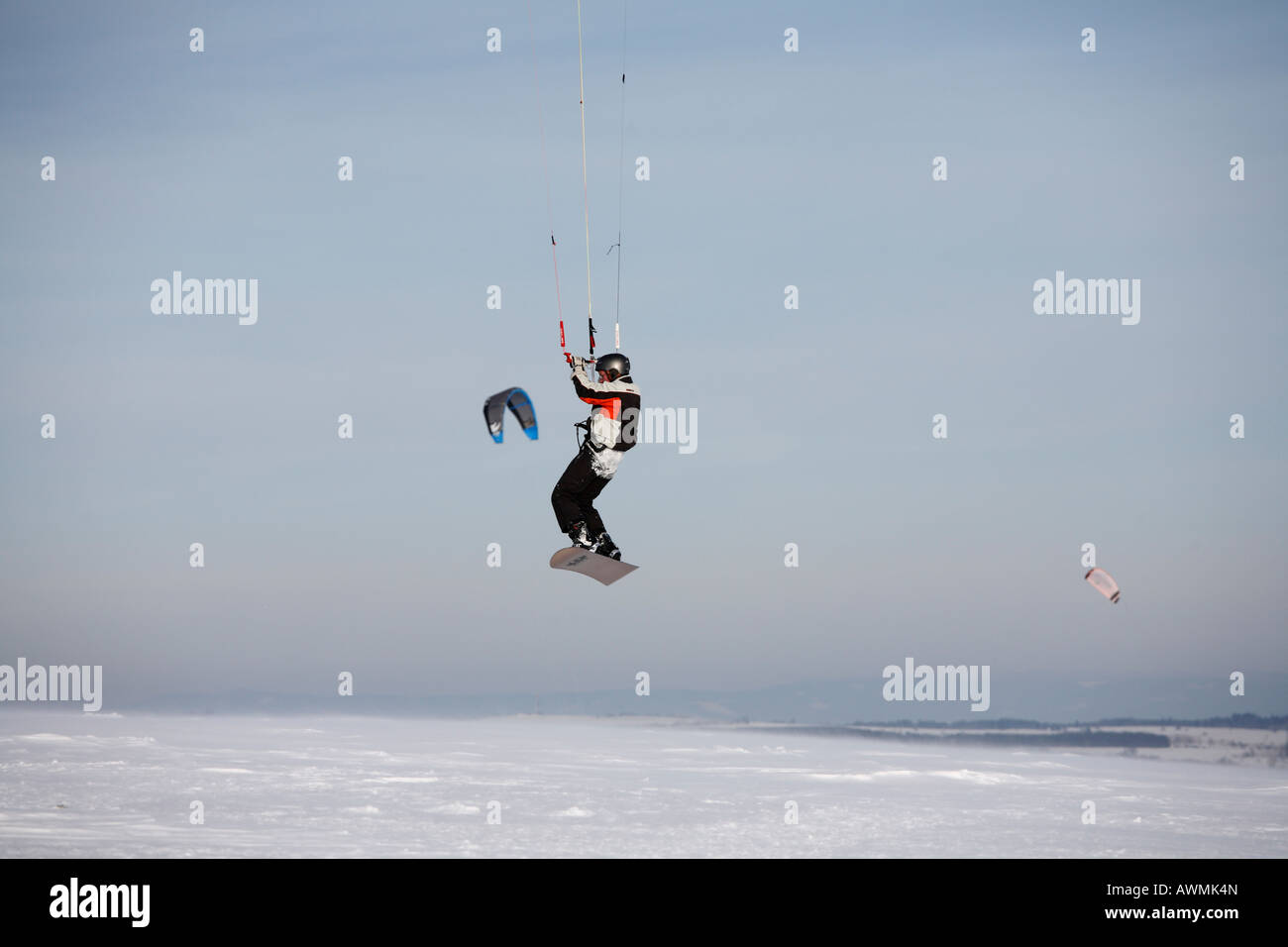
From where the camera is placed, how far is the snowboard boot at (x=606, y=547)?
1499 centimetres

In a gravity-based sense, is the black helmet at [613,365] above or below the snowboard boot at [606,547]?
above

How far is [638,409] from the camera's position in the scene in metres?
14.7

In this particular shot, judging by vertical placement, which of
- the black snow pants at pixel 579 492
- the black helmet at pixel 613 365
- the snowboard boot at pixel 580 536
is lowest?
the snowboard boot at pixel 580 536

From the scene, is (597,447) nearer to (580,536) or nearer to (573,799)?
(580,536)

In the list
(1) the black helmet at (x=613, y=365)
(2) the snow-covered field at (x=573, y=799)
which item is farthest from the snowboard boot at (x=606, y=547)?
(2) the snow-covered field at (x=573, y=799)

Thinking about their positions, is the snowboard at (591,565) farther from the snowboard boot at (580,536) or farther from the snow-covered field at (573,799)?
the snow-covered field at (573,799)

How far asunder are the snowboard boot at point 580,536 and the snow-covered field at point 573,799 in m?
9.88

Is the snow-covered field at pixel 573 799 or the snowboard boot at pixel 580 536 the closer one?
the snowboard boot at pixel 580 536

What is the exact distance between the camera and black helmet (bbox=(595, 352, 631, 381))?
14602mm

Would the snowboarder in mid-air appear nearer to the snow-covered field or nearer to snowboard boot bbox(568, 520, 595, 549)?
snowboard boot bbox(568, 520, 595, 549)

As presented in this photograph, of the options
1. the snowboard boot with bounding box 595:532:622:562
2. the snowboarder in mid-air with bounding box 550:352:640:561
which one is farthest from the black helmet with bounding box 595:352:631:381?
the snowboard boot with bounding box 595:532:622:562

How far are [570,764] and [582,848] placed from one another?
13.6 m
